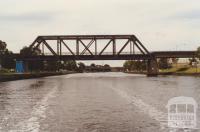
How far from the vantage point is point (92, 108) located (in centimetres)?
3050

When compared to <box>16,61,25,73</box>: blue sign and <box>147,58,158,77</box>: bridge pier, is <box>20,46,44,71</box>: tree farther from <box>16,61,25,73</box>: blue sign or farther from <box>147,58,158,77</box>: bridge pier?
<box>147,58,158,77</box>: bridge pier

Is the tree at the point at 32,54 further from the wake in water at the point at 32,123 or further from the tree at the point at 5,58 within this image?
the wake in water at the point at 32,123

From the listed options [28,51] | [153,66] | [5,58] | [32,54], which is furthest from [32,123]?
[32,54]

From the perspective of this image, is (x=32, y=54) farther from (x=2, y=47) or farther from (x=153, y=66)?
(x=153, y=66)

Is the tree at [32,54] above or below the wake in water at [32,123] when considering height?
above

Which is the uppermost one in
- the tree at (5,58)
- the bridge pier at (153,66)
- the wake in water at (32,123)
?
the tree at (5,58)

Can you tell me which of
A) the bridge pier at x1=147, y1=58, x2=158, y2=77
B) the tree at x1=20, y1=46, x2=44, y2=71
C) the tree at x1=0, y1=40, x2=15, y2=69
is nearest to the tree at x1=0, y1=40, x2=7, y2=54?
the tree at x1=0, y1=40, x2=15, y2=69

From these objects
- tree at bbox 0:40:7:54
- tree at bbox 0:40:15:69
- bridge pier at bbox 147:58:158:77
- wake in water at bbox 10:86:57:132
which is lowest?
wake in water at bbox 10:86:57:132

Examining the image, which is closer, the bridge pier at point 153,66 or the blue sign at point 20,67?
the bridge pier at point 153,66

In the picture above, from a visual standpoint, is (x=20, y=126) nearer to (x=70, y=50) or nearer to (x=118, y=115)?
(x=118, y=115)

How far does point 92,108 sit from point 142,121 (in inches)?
287

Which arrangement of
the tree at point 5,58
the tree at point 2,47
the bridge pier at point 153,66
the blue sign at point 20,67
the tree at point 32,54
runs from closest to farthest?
the bridge pier at point 153,66 < the tree at point 5,58 < the tree at point 2,47 < the blue sign at point 20,67 < the tree at point 32,54

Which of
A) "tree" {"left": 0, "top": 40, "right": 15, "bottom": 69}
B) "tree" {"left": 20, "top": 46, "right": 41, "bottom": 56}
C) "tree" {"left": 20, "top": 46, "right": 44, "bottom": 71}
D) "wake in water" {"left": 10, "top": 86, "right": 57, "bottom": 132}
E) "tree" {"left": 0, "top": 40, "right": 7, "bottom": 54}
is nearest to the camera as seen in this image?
"wake in water" {"left": 10, "top": 86, "right": 57, "bottom": 132}

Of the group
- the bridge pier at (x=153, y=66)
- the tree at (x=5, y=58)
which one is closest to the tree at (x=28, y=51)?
the tree at (x=5, y=58)
